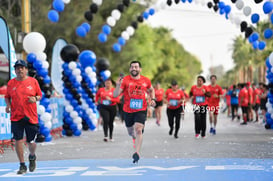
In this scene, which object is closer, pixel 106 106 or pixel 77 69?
pixel 106 106

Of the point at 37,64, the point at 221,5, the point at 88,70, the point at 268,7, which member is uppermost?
the point at 221,5

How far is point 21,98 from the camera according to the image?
939cm

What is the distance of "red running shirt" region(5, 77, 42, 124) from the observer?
940 centimetres

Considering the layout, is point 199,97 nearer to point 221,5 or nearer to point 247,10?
point 247,10

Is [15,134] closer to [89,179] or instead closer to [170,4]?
[89,179]

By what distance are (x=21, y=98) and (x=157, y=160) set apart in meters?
3.05

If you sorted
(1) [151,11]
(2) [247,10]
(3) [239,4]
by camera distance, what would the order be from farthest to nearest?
(1) [151,11]
(2) [247,10]
(3) [239,4]


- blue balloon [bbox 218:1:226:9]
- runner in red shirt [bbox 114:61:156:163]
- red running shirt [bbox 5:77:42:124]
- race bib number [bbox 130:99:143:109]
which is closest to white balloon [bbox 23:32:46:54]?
runner in red shirt [bbox 114:61:156:163]

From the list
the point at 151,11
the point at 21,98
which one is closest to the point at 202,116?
the point at 21,98

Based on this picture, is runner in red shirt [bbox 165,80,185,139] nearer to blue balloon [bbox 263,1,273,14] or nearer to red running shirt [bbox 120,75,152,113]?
blue balloon [bbox 263,1,273,14]

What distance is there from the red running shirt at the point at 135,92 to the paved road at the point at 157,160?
1.03m

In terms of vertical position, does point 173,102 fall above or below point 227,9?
below

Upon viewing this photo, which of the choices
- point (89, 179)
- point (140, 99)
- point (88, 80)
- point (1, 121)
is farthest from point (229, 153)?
point (88, 80)

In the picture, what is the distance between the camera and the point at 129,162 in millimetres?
10781
